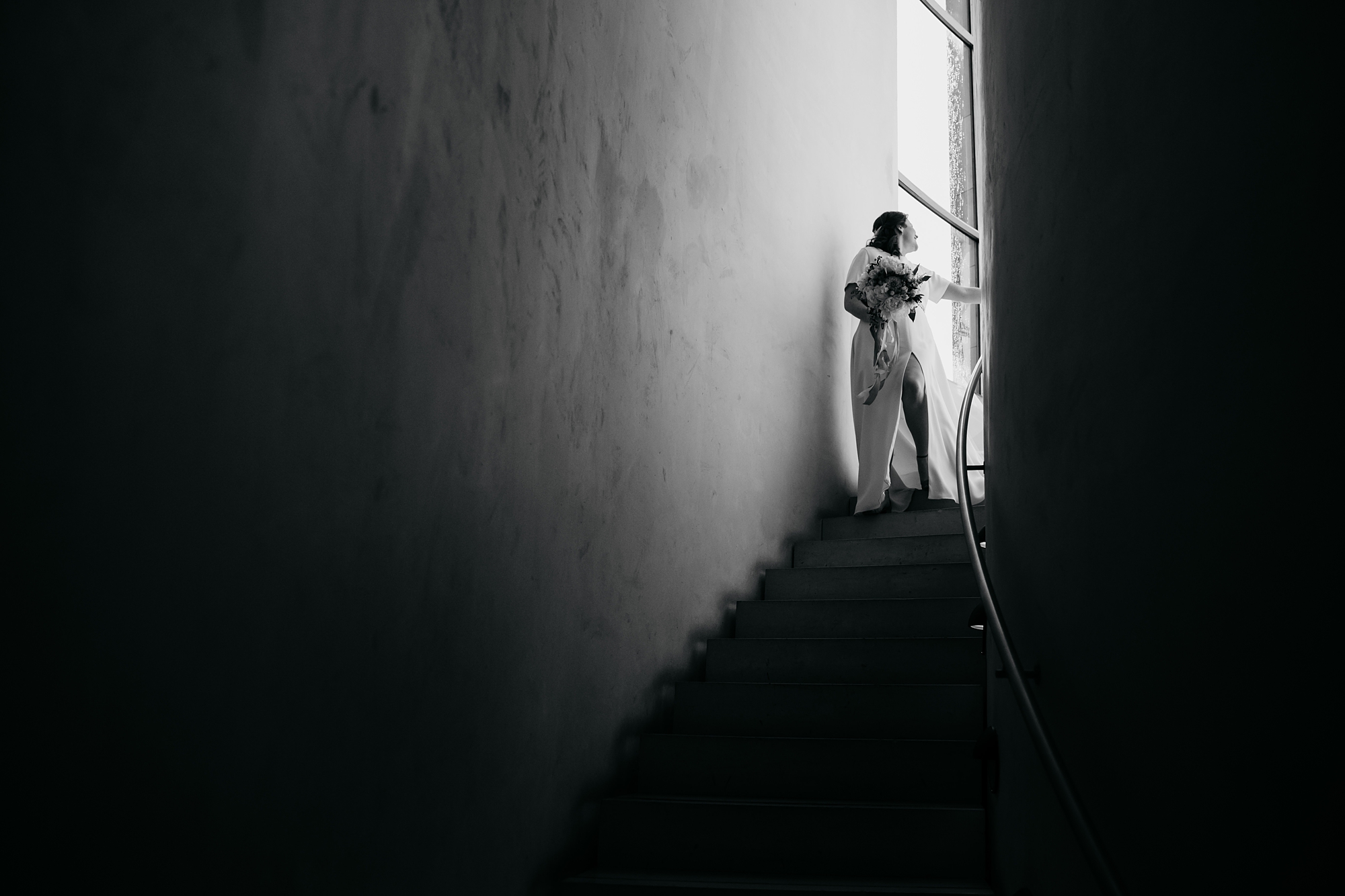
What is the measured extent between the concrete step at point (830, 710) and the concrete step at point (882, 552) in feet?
3.15

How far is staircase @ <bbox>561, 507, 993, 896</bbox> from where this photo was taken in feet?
9.93

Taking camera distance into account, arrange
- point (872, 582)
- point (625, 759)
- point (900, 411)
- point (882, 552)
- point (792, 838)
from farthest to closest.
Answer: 1. point (900, 411)
2. point (882, 552)
3. point (872, 582)
4. point (625, 759)
5. point (792, 838)

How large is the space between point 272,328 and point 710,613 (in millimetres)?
2787

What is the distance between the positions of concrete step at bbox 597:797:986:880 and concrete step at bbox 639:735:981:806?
102mm

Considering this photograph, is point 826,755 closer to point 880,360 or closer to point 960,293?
point 880,360

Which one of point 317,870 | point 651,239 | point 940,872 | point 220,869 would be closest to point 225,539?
point 220,869

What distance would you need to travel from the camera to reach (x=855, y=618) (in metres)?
4.24

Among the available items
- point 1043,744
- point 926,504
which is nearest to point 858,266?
point 926,504

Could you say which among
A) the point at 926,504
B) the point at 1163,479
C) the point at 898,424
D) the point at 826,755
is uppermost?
the point at 898,424

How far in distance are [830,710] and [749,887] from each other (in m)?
0.92

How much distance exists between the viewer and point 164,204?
5.54ft

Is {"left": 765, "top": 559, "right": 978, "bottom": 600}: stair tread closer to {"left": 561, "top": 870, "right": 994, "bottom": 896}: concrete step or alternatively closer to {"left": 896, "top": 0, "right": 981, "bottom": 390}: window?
{"left": 561, "top": 870, "right": 994, "bottom": 896}: concrete step

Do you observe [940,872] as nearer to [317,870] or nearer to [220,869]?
[317,870]

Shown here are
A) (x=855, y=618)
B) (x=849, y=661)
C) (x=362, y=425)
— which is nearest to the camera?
(x=362, y=425)
